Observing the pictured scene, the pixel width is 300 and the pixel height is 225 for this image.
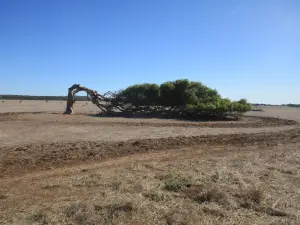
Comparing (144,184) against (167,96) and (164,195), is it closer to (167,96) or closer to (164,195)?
(164,195)

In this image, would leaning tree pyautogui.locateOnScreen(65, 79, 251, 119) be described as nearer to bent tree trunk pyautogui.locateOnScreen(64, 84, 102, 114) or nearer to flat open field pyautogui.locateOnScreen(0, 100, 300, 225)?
bent tree trunk pyautogui.locateOnScreen(64, 84, 102, 114)

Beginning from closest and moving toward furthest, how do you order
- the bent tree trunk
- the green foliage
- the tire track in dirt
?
the tire track in dirt, the bent tree trunk, the green foliage

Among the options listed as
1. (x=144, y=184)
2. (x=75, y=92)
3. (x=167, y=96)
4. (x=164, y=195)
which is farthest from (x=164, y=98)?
(x=164, y=195)

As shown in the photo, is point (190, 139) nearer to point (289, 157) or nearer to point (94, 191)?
point (289, 157)

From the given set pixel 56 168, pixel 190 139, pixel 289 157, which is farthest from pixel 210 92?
pixel 56 168

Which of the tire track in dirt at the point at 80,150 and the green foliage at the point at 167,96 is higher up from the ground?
the green foliage at the point at 167,96

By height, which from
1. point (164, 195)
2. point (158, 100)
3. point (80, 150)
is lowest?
point (164, 195)

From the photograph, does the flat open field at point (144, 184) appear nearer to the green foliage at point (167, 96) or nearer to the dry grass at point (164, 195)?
the dry grass at point (164, 195)

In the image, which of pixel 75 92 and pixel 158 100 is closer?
pixel 75 92

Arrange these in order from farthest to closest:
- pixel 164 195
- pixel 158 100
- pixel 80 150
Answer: pixel 158 100, pixel 80 150, pixel 164 195

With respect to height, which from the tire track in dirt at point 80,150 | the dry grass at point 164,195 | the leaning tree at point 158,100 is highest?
the leaning tree at point 158,100

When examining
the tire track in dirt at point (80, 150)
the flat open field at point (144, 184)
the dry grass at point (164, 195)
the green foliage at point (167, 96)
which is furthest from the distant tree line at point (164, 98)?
the dry grass at point (164, 195)

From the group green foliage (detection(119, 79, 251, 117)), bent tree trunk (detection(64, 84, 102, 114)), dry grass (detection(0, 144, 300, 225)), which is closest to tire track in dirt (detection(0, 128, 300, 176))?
dry grass (detection(0, 144, 300, 225))

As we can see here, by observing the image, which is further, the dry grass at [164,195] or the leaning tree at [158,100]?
the leaning tree at [158,100]
